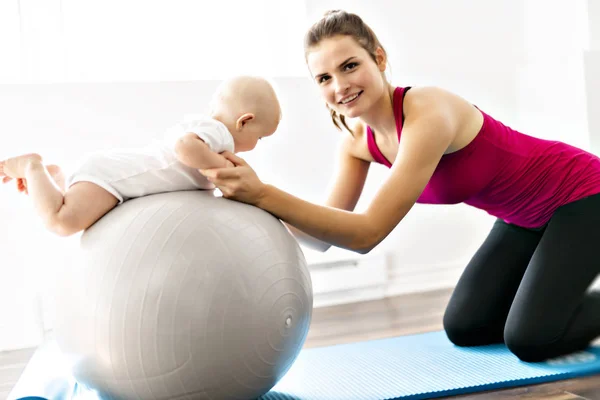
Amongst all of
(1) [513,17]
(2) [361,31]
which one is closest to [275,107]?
(2) [361,31]

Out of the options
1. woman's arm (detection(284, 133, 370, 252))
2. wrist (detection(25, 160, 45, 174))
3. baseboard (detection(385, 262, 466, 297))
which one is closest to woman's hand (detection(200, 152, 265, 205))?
wrist (detection(25, 160, 45, 174))

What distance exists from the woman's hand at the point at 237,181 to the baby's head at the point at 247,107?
8cm

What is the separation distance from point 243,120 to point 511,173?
94 centimetres

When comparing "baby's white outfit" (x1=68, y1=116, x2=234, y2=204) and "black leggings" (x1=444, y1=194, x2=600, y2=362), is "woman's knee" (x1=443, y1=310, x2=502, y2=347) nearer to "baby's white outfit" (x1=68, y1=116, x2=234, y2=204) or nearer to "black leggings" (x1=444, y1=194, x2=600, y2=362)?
"black leggings" (x1=444, y1=194, x2=600, y2=362)

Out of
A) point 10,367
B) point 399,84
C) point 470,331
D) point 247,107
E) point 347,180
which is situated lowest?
point 10,367

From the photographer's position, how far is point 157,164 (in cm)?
165

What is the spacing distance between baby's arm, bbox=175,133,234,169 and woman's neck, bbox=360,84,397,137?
68cm

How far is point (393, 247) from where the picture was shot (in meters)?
3.79

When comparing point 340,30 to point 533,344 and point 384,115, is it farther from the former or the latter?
point 533,344

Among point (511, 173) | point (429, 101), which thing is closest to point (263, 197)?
point (429, 101)

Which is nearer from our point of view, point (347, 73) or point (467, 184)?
point (347, 73)

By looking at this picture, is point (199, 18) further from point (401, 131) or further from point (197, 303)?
point (197, 303)

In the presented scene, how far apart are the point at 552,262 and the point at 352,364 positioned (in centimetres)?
70

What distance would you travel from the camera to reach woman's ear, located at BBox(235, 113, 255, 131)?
171 cm
